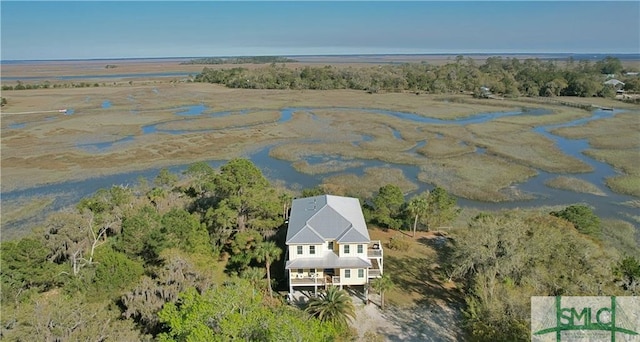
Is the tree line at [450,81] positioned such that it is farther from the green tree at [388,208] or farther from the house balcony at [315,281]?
the house balcony at [315,281]

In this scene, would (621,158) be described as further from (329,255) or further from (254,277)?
(254,277)

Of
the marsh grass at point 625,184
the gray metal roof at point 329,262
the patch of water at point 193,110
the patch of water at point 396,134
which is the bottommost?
the marsh grass at point 625,184

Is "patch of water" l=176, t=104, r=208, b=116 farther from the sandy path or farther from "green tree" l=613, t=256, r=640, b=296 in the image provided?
"green tree" l=613, t=256, r=640, b=296

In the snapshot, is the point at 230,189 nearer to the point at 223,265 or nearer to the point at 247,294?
the point at 223,265

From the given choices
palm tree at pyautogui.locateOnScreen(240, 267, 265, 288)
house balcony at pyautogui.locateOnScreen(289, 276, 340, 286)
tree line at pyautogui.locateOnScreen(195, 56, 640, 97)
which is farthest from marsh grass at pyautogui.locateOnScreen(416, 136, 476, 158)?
tree line at pyautogui.locateOnScreen(195, 56, 640, 97)

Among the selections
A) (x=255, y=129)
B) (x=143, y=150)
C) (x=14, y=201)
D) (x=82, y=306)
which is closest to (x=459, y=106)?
(x=255, y=129)

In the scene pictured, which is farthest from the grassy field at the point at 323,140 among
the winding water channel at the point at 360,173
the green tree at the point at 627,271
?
the green tree at the point at 627,271

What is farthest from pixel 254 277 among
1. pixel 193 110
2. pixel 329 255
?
pixel 193 110
